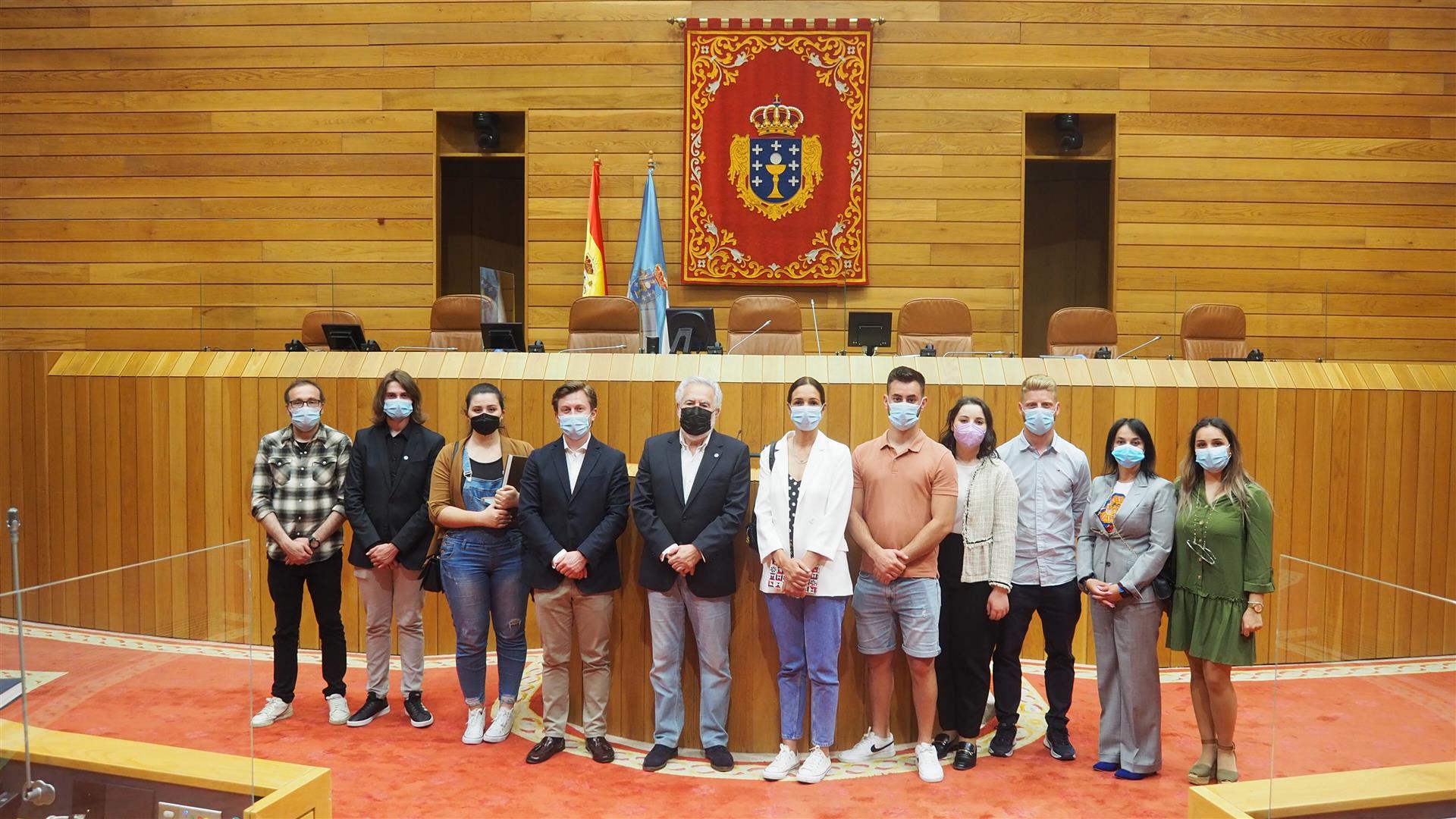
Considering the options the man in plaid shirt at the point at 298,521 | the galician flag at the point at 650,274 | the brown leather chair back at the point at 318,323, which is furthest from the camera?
the galician flag at the point at 650,274

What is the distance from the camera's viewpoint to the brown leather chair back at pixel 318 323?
677 centimetres

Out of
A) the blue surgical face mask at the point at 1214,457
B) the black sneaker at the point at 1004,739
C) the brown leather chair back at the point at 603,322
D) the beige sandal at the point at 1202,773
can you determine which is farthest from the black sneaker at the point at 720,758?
the brown leather chair back at the point at 603,322

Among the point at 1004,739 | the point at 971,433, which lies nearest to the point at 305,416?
the point at 971,433

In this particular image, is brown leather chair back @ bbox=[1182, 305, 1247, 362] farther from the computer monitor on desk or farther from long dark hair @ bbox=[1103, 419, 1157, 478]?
long dark hair @ bbox=[1103, 419, 1157, 478]

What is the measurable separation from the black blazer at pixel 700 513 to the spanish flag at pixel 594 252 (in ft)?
12.8

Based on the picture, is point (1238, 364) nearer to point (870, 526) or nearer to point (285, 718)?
point (870, 526)

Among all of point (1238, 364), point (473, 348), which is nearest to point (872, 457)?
point (1238, 364)

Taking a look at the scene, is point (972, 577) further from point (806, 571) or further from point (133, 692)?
point (133, 692)

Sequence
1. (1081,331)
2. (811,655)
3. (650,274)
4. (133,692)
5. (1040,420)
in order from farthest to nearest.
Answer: (650,274), (1081,331), (1040,420), (811,655), (133,692)

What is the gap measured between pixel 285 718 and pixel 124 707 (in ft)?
5.93

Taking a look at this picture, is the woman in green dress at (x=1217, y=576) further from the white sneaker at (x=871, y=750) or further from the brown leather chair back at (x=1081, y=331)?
the brown leather chair back at (x=1081, y=331)

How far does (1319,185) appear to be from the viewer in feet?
24.3

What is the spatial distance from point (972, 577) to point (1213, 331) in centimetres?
371

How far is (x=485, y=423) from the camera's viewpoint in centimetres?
379
